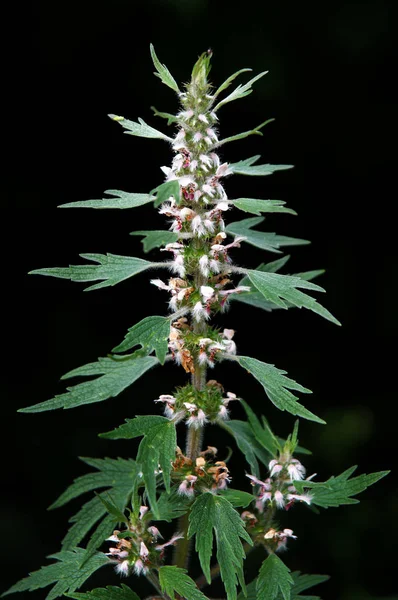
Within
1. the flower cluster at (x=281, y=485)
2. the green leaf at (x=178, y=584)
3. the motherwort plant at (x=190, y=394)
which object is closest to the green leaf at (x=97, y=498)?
the motherwort plant at (x=190, y=394)

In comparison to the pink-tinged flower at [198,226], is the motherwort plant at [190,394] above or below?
below

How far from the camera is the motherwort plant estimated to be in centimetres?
120

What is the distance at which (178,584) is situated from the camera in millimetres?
1266

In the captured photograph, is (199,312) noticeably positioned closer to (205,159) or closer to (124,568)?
(205,159)

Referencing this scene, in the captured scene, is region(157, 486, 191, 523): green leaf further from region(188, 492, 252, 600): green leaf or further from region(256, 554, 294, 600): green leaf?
region(256, 554, 294, 600): green leaf

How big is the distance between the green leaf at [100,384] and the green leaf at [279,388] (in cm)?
20

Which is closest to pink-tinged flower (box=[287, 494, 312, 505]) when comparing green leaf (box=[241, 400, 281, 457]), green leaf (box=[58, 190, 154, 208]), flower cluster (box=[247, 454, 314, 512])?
flower cluster (box=[247, 454, 314, 512])

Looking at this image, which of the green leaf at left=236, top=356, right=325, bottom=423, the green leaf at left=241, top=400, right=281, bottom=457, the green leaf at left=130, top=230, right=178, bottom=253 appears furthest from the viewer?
the green leaf at left=241, top=400, right=281, bottom=457

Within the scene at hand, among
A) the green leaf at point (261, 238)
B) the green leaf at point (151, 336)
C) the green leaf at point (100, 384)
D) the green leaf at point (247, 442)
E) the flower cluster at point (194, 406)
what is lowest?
the green leaf at point (247, 442)

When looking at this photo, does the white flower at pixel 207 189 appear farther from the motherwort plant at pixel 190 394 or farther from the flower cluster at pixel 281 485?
the flower cluster at pixel 281 485

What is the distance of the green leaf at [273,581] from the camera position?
1.30 meters

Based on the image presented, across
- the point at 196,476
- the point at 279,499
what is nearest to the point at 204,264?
the point at 196,476

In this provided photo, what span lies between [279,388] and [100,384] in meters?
0.31

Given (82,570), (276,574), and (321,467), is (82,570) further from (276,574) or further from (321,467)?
(321,467)
